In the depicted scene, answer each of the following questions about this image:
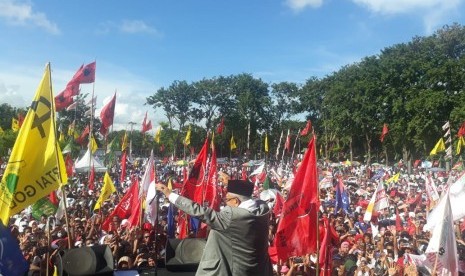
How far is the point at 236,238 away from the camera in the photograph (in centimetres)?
451

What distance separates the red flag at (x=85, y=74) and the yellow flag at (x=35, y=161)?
17.7 ft

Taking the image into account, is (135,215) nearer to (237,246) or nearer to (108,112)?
(108,112)

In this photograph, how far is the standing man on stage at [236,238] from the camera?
14.6 ft

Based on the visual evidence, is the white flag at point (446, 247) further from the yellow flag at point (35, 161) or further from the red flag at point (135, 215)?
the red flag at point (135, 215)

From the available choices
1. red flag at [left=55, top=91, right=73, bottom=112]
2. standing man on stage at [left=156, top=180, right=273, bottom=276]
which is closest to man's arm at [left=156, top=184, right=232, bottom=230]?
standing man on stage at [left=156, top=180, right=273, bottom=276]

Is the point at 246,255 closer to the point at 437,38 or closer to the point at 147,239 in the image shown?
the point at 147,239

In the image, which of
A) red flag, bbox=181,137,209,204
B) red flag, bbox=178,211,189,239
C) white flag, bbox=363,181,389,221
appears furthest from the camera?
white flag, bbox=363,181,389,221

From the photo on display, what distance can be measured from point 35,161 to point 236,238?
2972 millimetres

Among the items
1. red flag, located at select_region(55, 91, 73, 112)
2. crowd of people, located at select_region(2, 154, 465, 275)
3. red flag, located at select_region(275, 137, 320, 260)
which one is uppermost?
red flag, located at select_region(55, 91, 73, 112)

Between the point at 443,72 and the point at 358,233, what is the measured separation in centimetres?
3751

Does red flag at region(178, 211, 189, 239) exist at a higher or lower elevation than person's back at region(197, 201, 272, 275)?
lower

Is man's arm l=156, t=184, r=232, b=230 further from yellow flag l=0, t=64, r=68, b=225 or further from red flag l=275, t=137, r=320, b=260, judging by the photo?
red flag l=275, t=137, r=320, b=260

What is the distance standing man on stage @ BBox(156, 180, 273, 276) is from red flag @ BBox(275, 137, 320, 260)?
2278 millimetres

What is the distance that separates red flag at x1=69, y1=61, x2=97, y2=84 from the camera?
1147 centimetres
